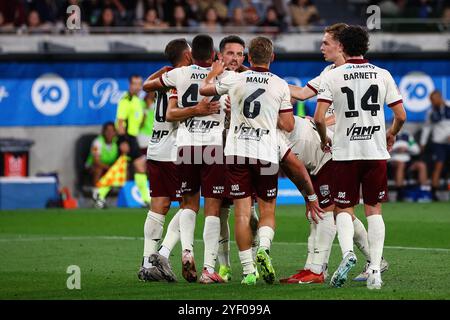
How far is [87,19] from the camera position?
24.4m

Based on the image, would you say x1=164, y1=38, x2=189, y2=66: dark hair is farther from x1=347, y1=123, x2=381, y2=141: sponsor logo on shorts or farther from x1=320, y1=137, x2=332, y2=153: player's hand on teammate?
x1=347, y1=123, x2=381, y2=141: sponsor logo on shorts

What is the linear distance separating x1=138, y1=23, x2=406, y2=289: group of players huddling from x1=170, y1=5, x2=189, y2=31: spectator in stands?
1341 centimetres

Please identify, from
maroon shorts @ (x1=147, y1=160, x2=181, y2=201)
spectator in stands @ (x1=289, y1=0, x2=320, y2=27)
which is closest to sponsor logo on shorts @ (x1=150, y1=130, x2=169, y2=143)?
maroon shorts @ (x1=147, y1=160, x2=181, y2=201)

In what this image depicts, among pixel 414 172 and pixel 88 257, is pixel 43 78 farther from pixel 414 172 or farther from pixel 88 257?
pixel 88 257

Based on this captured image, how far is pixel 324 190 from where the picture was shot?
11.3 metres

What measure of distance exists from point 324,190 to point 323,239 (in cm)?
55

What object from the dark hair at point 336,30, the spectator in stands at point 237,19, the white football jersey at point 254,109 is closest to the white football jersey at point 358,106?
the white football jersey at point 254,109

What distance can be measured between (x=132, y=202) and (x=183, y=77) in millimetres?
11294

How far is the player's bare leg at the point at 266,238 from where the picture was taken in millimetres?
10219

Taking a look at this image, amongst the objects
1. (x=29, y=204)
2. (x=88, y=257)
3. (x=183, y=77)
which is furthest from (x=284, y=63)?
(x=183, y=77)

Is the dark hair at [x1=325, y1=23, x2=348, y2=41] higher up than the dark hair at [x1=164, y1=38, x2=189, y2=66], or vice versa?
the dark hair at [x1=325, y1=23, x2=348, y2=41]

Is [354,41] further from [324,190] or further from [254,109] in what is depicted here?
[324,190]

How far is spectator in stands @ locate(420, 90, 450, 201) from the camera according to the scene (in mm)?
23672

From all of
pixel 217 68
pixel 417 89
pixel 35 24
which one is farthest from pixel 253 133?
pixel 417 89
